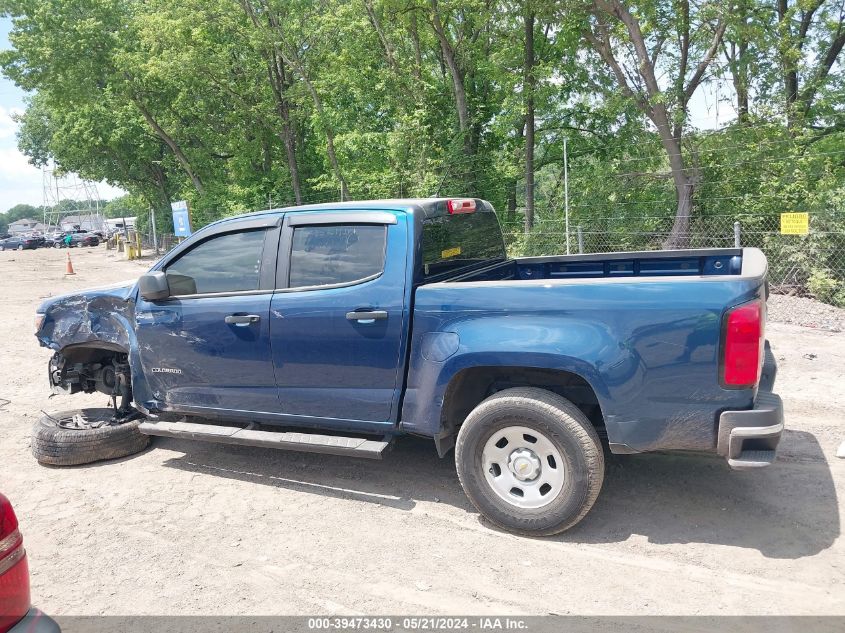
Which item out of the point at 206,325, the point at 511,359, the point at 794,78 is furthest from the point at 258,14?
the point at 511,359

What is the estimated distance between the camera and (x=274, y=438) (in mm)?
4551

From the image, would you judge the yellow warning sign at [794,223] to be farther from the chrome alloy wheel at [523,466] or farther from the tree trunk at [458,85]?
the tree trunk at [458,85]

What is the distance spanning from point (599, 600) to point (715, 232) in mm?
10550

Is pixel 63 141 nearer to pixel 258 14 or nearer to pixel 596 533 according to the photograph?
pixel 258 14

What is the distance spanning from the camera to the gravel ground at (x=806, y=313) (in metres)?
9.24

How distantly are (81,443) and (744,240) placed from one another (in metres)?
11.1

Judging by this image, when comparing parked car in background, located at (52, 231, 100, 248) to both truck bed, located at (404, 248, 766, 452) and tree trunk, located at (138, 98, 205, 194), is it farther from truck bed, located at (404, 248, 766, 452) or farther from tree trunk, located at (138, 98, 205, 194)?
truck bed, located at (404, 248, 766, 452)

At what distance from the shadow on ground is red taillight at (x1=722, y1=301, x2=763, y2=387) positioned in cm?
104

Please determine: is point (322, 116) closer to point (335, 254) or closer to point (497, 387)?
point (335, 254)

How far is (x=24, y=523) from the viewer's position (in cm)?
434

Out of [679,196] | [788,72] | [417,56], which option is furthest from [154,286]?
[417,56]

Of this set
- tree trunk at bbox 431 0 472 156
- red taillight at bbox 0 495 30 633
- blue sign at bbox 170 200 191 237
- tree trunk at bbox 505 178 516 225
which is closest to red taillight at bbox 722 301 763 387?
red taillight at bbox 0 495 30 633

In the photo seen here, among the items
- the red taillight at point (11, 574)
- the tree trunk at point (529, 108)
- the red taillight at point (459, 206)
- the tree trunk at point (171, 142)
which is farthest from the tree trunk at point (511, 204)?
the tree trunk at point (171, 142)

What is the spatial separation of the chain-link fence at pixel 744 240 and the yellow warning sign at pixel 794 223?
64 centimetres
